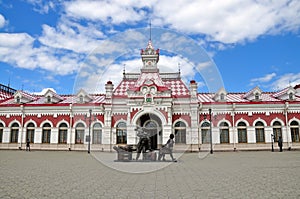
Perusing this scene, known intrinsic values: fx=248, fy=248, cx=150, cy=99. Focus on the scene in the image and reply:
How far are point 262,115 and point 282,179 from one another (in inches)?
758

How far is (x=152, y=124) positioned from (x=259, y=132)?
11.2 m

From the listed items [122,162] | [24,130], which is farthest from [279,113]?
[24,130]

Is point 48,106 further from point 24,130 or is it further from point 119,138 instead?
point 119,138

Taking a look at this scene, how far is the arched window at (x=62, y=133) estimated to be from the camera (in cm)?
2703

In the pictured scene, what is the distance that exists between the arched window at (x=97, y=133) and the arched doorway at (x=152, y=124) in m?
4.62

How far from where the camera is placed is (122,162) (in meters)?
14.1

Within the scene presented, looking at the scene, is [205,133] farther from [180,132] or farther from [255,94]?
[255,94]

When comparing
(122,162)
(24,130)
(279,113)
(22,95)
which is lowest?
(122,162)

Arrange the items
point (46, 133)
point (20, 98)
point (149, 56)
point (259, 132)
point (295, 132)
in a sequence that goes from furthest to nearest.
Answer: point (149, 56), point (20, 98), point (46, 133), point (295, 132), point (259, 132)

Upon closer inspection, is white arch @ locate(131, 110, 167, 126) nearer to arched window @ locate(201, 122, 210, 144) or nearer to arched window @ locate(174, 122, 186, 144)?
arched window @ locate(174, 122, 186, 144)

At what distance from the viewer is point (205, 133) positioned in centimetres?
2584

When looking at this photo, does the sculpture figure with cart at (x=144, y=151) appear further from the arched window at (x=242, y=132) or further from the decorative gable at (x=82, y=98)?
the decorative gable at (x=82, y=98)

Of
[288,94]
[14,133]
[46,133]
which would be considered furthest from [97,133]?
[288,94]

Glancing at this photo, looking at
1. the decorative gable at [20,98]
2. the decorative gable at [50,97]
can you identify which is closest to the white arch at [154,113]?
the decorative gable at [50,97]
